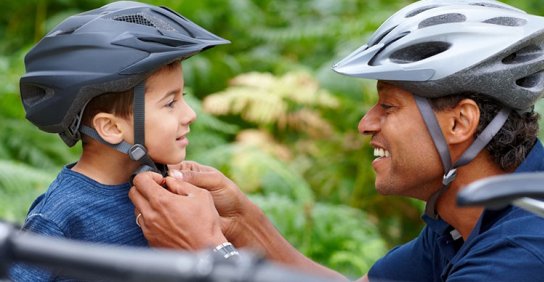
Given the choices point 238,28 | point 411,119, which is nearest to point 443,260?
point 411,119

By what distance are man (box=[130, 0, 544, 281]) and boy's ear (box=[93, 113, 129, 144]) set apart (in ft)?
0.60

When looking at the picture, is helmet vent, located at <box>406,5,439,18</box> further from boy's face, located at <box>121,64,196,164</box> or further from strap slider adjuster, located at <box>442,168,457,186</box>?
boy's face, located at <box>121,64,196,164</box>

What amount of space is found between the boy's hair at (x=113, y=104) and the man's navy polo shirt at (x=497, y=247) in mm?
959

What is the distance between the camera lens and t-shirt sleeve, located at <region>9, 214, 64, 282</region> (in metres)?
2.04

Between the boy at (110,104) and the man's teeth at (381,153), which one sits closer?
the boy at (110,104)

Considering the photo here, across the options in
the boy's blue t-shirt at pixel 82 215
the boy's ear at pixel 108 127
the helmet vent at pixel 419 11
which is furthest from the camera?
the helmet vent at pixel 419 11

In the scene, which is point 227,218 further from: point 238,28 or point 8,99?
point 238,28

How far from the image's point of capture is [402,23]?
2.49 m

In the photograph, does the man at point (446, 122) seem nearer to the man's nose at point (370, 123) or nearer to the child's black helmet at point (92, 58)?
the man's nose at point (370, 123)

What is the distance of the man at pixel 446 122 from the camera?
2.20 meters

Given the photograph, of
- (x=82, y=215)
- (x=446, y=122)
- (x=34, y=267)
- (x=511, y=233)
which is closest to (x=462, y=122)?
(x=446, y=122)

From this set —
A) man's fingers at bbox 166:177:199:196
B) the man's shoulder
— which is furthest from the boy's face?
the man's shoulder

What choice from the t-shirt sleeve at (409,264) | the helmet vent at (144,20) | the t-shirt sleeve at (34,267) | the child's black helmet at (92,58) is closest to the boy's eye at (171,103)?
the child's black helmet at (92,58)

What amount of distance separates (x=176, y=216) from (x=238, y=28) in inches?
225
